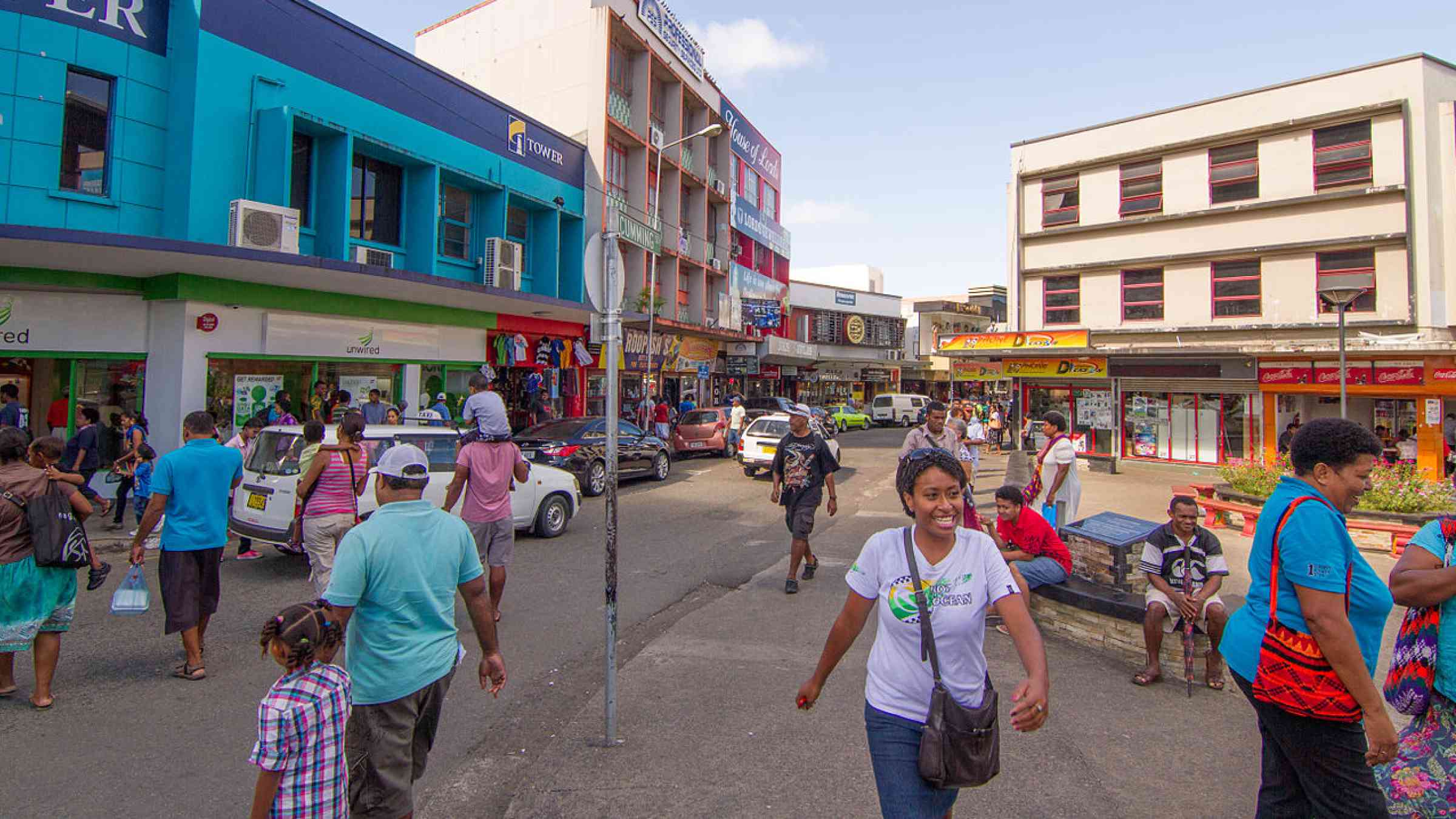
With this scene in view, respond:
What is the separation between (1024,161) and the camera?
78.3 ft

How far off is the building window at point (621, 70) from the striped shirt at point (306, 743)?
24.1m

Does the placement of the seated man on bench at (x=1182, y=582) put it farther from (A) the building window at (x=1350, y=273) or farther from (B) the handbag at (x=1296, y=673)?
(A) the building window at (x=1350, y=273)

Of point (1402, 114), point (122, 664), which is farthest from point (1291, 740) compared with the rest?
point (1402, 114)

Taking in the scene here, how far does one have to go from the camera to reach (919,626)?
2.53 meters

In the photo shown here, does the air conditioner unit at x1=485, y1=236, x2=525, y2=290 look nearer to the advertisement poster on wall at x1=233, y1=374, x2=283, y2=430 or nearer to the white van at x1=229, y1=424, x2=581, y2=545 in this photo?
the advertisement poster on wall at x1=233, y1=374, x2=283, y2=430

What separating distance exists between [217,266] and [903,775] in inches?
494

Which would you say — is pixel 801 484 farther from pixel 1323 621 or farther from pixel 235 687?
pixel 1323 621

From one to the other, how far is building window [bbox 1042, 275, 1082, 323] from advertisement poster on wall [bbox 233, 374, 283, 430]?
68.2 ft

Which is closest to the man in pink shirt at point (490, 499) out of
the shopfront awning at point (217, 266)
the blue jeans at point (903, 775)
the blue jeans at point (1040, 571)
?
the blue jeans at point (1040, 571)

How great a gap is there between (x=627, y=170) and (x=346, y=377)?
13.3m

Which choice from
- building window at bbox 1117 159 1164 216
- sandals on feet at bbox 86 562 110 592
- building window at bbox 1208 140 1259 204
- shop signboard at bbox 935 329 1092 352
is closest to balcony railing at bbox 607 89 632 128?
shop signboard at bbox 935 329 1092 352

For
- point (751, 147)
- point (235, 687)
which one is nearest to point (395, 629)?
point (235, 687)

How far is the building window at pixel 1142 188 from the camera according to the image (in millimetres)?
21422

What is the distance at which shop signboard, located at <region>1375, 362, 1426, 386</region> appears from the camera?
55.7ft
